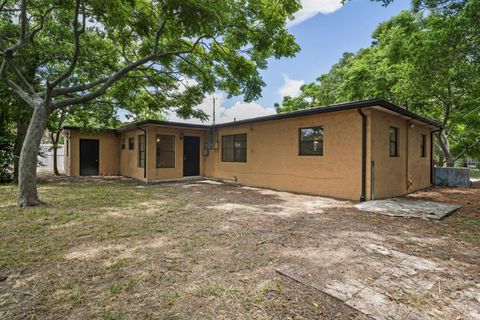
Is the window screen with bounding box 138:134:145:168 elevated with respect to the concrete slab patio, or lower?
elevated

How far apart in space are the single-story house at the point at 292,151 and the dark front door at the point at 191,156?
0.05 metres

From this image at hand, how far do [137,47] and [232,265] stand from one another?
907cm

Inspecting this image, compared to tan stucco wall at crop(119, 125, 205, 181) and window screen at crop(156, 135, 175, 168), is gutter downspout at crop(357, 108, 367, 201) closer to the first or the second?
tan stucco wall at crop(119, 125, 205, 181)

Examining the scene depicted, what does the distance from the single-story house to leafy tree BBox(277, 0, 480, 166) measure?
148 centimetres

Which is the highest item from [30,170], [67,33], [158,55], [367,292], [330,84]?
[330,84]

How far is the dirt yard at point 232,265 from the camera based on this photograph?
6.84ft

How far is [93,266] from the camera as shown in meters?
2.78

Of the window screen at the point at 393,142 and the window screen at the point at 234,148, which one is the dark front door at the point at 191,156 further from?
the window screen at the point at 393,142

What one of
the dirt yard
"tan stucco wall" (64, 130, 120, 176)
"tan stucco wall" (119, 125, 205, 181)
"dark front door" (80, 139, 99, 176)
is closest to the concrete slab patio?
the dirt yard

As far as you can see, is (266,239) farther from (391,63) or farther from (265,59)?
(391,63)

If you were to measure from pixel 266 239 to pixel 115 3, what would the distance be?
5394 mm

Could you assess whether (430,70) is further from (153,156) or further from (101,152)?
(101,152)

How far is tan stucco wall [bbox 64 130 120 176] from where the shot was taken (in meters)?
13.3

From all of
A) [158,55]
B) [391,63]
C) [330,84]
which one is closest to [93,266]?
[158,55]
